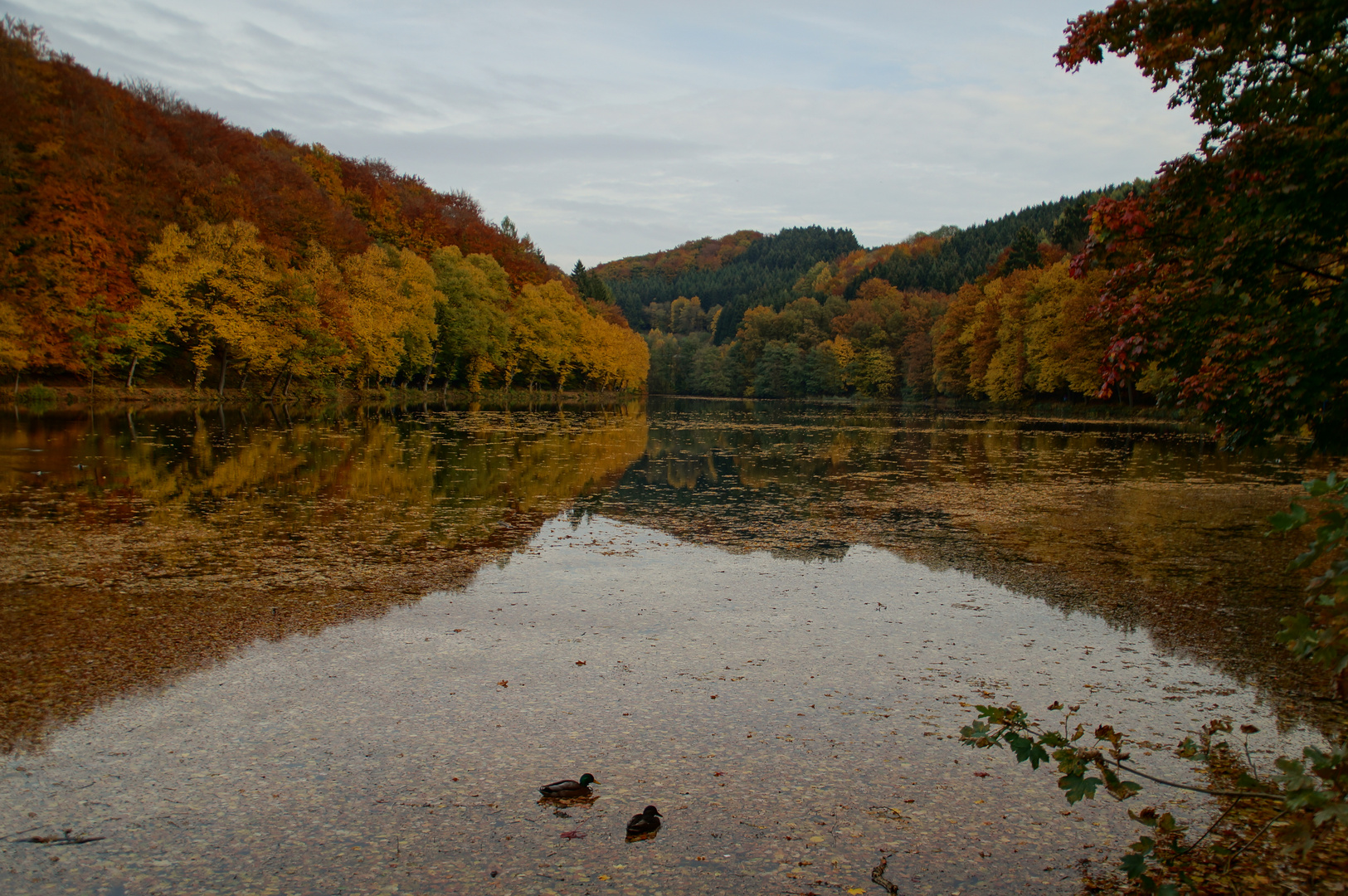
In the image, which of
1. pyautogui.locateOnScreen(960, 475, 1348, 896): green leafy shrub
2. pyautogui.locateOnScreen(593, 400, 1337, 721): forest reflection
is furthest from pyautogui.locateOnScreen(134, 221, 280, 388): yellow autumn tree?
pyautogui.locateOnScreen(960, 475, 1348, 896): green leafy shrub

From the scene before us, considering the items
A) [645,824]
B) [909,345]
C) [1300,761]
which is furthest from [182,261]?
[909,345]

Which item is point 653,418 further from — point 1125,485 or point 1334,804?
point 1334,804

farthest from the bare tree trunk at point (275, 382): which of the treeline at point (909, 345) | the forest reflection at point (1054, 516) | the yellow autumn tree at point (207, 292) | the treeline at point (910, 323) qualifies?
the treeline at point (910, 323)

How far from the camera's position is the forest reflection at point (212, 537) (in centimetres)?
621

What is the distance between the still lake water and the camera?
381cm

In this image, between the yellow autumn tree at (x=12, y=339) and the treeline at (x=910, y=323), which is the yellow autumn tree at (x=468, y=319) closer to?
the yellow autumn tree at (x=12, y=339)

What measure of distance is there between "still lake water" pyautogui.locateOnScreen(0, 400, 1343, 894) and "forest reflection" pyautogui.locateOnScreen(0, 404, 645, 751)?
0.06m

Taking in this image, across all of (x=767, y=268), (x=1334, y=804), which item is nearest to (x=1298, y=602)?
(x=1334, y=804)

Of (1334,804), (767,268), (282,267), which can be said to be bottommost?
(1334,804)

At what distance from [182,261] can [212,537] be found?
35.8m

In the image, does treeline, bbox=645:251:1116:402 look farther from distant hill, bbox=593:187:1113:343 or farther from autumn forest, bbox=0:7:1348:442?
distant hill, bbox=593:187:1113:343

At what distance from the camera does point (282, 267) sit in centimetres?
4331

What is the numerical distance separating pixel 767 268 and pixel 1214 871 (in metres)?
185

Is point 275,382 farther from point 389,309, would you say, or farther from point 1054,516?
point 1054,516
